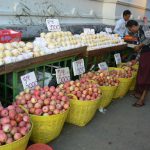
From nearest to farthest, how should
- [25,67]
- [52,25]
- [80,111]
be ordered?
[25,67] < [80,111] < [52,25]

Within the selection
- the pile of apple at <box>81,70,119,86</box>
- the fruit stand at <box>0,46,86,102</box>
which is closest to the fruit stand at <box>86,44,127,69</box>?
the fruit stand at <box>0,46,86,102</box>

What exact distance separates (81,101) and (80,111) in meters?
0.16

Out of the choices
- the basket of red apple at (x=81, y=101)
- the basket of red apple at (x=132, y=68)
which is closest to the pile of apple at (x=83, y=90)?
the basket of red apple at (x=81, y=101)

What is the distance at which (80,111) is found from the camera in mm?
3766

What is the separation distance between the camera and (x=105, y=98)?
180 inches

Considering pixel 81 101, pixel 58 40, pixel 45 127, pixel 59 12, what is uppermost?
pixel 59 12

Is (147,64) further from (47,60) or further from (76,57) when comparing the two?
(47,60)

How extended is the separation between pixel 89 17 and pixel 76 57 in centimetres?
360

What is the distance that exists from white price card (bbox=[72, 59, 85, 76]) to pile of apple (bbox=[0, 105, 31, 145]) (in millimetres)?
2044

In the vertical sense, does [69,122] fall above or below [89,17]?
below

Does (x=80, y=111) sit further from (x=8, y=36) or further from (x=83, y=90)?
(x=8, y=36)

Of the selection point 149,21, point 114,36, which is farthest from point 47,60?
point 149,21

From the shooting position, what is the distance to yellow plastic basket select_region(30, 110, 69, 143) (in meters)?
3.11

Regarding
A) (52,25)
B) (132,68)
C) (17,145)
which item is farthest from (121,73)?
(17,145)
